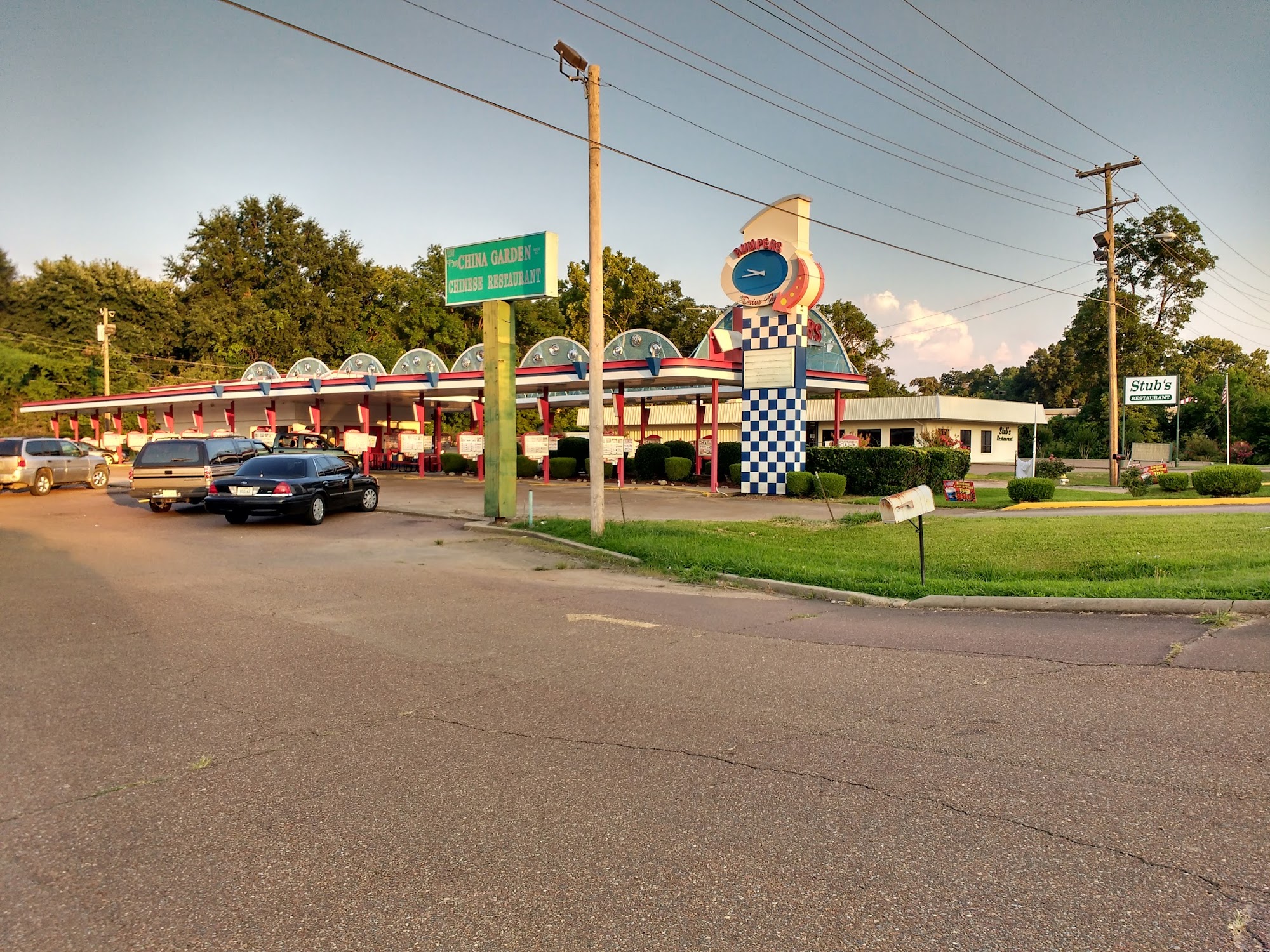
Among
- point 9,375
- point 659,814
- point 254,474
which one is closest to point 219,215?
point 9,375

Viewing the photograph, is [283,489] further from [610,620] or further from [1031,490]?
[1031,490]

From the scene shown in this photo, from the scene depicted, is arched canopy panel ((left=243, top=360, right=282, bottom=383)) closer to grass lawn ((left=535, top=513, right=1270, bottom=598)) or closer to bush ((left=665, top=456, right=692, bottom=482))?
bush ((left=665, top=456, right=692, bottom=482))

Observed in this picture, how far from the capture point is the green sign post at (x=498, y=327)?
1798 centimetres

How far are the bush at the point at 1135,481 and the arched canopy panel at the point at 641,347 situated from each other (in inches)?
550

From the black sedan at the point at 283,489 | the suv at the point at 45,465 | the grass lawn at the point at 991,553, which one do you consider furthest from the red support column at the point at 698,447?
the suv at the point at 45,465

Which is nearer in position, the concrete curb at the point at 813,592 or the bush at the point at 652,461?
the concrete curb at the point at 813,592

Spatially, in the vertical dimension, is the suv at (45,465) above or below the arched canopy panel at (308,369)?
below

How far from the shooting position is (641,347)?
26.5 metres

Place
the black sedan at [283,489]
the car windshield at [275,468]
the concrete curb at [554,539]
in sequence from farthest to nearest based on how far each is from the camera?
1. the car windshield at [275,468]
2. the black sedan at [283,489]
3. the concrete curb at [554,539]

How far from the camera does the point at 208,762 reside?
14.9 feet

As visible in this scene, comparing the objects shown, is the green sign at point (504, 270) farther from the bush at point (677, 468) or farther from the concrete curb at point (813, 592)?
the bush at point (677, 468)

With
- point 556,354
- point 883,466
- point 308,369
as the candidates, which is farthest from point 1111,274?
point 308,369

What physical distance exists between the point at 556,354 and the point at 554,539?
14.5 metres

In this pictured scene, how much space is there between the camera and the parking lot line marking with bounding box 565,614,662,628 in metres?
8.33
